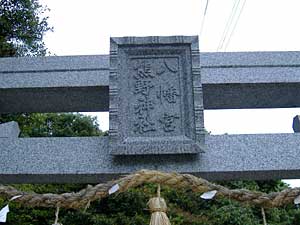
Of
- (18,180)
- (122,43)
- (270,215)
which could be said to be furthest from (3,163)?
(270,215)

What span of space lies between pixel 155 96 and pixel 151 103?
7 centimetres

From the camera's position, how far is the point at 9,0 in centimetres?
486

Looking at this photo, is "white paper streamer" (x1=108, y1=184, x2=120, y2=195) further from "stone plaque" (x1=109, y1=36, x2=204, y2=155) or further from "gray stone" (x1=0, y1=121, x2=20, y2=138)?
"gray stone" (x1=0, y1=121, x2=20, y2=138)

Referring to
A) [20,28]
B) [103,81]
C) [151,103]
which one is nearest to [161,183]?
[151,103]

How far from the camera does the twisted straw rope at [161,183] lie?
1019 mm

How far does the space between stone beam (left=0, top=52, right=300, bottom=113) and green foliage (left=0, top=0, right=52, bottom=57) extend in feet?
3.29

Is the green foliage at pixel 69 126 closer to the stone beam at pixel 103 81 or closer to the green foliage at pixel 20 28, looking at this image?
the green foliage at pixel 20 28

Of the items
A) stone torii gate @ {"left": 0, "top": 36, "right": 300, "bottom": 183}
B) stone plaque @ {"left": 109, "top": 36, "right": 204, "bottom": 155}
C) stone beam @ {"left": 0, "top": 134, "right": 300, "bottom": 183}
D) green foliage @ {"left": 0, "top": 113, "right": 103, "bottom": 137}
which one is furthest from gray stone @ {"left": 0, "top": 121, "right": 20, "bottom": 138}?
green foliage @ {"left": 0, "top": 113, "right": 103, "bottom": 137}

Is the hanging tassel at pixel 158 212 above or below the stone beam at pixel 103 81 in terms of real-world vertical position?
below

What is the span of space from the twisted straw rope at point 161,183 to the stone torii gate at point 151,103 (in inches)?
82.6

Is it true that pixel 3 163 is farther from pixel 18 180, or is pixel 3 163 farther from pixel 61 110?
pixel 61 110

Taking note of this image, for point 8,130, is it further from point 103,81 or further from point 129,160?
point 129,160

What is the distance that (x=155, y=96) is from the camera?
343cm

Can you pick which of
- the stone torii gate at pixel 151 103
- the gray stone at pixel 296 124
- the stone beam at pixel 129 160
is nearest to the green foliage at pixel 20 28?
the stone torii gate at pixel 151 103
